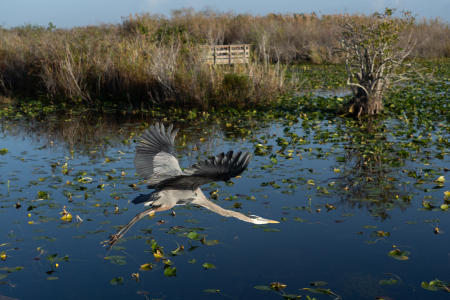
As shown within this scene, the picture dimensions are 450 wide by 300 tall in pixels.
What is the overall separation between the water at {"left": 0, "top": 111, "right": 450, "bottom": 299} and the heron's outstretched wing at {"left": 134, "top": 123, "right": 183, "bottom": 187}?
0.91 metres

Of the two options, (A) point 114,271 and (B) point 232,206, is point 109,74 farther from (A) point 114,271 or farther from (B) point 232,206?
(A) point 114,271

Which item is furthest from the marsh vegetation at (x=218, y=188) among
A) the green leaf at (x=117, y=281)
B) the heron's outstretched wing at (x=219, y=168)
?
the heron's outstretched wing at (x=219, y=168)

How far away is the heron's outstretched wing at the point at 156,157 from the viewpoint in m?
4.04

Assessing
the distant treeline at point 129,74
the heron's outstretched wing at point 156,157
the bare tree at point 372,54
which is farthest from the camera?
the distant treeline at point 129,74

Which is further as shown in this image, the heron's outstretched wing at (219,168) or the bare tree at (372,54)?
the bare tree at (372,54)

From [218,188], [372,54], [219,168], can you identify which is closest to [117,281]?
[219,168]

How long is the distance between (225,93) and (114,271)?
9389 mm

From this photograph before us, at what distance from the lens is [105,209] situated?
6.00 meters

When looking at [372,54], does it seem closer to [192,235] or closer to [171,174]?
[192,235]

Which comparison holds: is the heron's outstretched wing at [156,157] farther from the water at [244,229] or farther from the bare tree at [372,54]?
the bare tree at [372,54]

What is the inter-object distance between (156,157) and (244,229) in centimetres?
163

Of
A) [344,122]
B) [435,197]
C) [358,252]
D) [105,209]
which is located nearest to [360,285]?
[358,252]

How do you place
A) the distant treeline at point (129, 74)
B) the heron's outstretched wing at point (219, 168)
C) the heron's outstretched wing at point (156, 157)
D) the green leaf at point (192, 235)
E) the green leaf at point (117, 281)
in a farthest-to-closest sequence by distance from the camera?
the distant treeline at point (129, 74) → the green leaf at point (192, 235) → the green leaf at point (117, 281) → the heron's outstretched wing at point (156, 157) → the heron's outstretched wing at point (219, 168)

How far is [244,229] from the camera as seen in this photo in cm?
546
